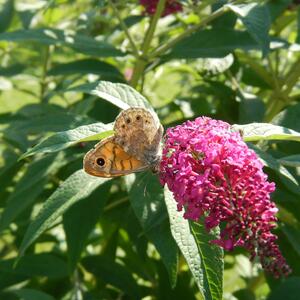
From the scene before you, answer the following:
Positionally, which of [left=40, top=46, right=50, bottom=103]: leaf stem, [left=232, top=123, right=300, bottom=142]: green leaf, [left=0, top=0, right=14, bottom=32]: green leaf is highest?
[left=0, top=0, right=14, bottom=32]: green leaf

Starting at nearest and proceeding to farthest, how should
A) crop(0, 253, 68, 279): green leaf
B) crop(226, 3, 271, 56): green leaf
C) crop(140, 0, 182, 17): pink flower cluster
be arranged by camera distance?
1. crop(226, 3, 271, 56): green leaf
2. crop(0, 253, 68, 279): green leaf
3. crop(140, 0, 182, 17): pink flower cluster

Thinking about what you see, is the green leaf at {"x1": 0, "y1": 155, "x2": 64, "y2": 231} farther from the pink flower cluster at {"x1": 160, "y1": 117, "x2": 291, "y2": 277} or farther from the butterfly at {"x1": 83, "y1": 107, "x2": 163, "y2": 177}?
the pink flower cluster at {"x1": 160, "y1": 117, "x2": 291, "y2": 277}

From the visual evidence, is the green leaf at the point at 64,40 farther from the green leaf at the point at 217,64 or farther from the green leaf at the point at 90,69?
the green leaf at the point at 217,64

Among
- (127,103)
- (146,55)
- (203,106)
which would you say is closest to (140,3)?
(146,55)

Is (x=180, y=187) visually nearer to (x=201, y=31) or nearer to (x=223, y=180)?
(x=223, y=180)

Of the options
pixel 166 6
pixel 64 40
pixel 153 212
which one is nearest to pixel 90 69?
pixel 64 40

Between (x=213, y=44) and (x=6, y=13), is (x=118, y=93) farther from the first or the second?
(x=6, y=13)

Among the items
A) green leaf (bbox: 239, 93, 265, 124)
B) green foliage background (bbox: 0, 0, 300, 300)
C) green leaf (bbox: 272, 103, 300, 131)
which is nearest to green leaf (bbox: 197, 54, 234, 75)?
green foliage background (bbox: 0, 0, 300, 300)

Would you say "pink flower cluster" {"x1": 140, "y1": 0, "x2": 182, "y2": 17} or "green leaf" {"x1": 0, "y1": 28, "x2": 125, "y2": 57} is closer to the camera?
"green leaf" {"x1": 0, "y1": 28, "x2": 125, "y2": 57}
